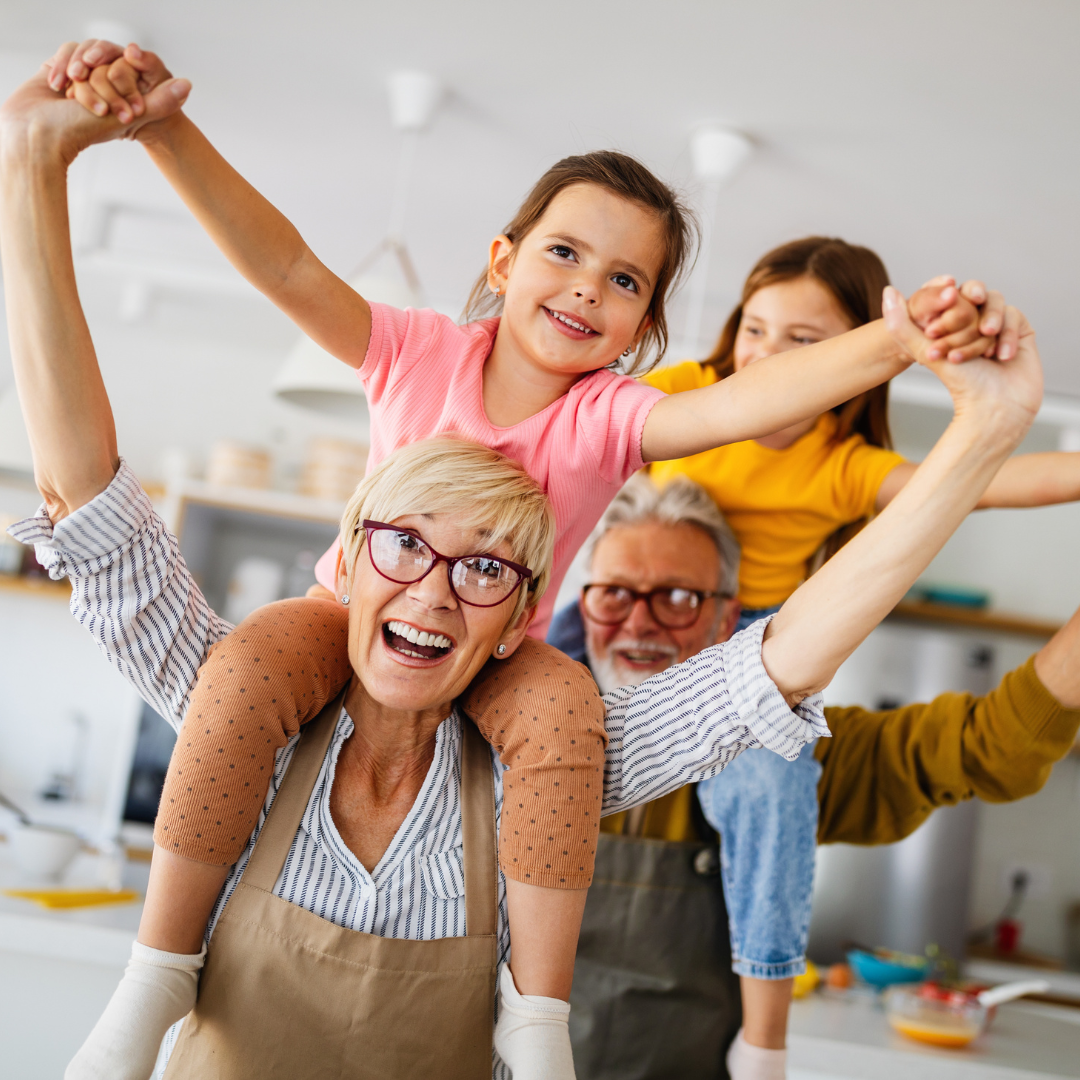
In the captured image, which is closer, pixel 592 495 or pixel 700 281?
pixel 592 495

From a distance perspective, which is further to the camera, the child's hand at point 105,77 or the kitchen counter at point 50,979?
the kitchen counter at point 50,979

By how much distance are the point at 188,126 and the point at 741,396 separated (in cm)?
53

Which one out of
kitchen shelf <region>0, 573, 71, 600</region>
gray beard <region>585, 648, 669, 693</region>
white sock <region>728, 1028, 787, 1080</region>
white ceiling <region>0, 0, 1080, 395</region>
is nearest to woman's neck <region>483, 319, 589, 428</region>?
gray beard <region>585, 648, 669, 693</region>

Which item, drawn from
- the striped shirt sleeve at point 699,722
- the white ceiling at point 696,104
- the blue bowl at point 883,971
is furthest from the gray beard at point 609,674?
the blue bowl at point 883,971

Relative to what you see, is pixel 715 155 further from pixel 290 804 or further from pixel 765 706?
pixel 290 804

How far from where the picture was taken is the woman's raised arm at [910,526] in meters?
0.85

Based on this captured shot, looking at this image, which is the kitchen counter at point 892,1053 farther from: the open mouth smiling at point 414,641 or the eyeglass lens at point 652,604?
the open mouth smiling at point 414,641

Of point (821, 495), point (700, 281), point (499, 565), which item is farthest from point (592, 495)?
point (700, 281)

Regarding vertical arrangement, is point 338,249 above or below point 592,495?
above

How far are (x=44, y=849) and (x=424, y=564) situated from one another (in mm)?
1911

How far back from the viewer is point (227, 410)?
501cm

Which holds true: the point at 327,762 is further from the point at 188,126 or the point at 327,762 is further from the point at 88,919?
the point at 88,919

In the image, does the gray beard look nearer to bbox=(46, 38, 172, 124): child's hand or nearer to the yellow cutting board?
bbox=(46, 38, 172, 124): child's hand

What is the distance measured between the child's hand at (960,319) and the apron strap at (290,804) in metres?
0.66
